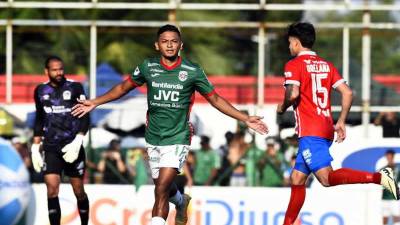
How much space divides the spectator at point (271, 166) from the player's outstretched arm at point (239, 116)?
472 centimetres

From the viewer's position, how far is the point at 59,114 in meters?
13.0

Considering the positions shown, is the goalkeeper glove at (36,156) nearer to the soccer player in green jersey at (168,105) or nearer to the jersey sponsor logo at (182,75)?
the soccer player in green jersey at (168,105)

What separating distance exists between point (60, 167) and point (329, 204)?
3867mm

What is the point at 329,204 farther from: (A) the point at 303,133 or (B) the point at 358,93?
(B) the point at 358,93

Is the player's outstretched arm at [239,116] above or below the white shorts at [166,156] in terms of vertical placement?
above

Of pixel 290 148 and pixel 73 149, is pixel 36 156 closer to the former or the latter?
pixel 73 149

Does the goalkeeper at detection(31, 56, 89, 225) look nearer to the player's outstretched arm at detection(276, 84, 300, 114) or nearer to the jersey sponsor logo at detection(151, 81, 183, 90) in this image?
the jersey sponsor logo at detection(151, 81, 183, 90)

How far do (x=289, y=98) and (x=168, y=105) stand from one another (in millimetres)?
1146

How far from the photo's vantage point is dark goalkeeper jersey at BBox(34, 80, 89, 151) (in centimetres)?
1298

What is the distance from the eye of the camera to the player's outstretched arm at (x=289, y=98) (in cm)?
1095

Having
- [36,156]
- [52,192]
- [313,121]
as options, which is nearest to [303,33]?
[313,121]

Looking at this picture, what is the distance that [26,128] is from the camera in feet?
54.7

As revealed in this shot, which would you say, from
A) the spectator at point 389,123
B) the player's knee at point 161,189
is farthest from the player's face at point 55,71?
the spectator at point 389,123

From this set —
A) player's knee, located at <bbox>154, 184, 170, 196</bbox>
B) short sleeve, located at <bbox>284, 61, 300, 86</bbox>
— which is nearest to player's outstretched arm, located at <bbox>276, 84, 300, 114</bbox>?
short sleeve, located at <bbox>284, 61, 300, 86</bbox>
